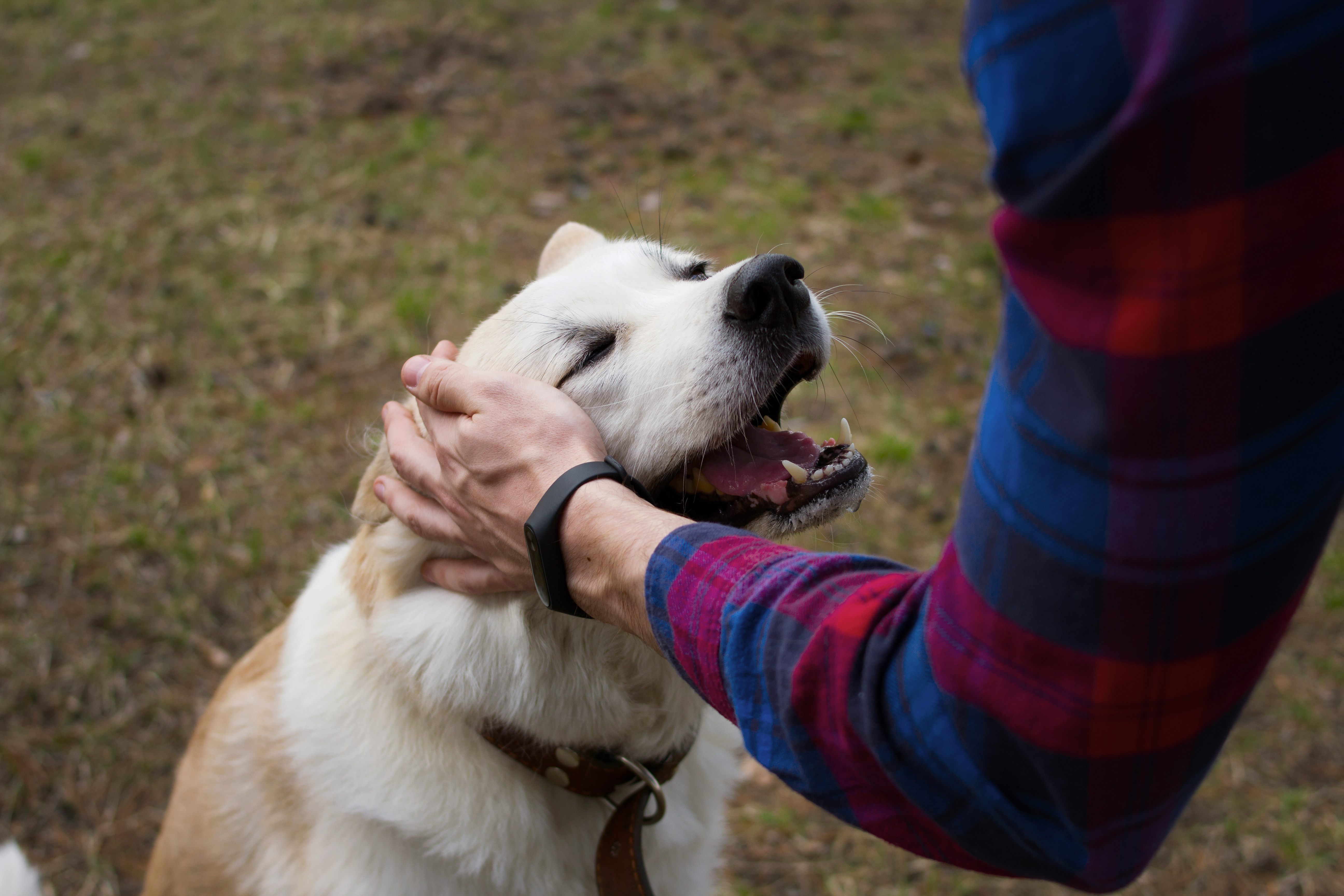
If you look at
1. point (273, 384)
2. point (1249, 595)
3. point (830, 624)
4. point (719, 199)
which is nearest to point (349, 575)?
point (830, 624)

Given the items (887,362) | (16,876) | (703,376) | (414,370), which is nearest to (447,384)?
(414,370)

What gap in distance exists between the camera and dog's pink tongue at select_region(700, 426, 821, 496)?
176 cm

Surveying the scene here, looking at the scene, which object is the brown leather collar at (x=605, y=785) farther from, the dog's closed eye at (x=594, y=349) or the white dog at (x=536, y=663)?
the dog's closed eye at (x=594, y=349)

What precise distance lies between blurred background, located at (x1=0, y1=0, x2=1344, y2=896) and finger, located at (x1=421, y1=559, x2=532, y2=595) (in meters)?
0.54

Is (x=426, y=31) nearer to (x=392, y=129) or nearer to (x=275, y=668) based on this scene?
(x=392, y=129)

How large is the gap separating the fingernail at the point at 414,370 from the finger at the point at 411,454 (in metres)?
0.10

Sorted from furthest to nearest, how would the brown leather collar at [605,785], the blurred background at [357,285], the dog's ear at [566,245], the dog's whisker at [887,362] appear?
the dog's whisker at [887,362] → the blurred background at [357,285] → the dog's ear at [566,245] → the brown leather collar at [605,785]

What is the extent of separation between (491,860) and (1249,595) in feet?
4.82

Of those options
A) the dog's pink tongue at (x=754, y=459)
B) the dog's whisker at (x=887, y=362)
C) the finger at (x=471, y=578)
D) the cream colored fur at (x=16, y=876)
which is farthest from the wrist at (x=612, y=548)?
the dog's whisker at (x=887, y=362)

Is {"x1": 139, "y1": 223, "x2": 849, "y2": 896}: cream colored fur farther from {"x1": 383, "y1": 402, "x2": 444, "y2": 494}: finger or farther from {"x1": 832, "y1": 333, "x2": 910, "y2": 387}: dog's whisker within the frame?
{"x1": 832, "y1": 333, "x2": 910, "y2": 387}: dog's whisker

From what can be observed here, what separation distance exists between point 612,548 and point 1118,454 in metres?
0.70

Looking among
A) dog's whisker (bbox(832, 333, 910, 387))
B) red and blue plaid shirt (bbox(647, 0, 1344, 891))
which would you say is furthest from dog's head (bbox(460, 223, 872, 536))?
dog's whisker (bbox(832, 333, 910, 387))

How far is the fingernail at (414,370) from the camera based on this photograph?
1.80 m

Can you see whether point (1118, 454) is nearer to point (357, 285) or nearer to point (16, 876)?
point (16, 876)
